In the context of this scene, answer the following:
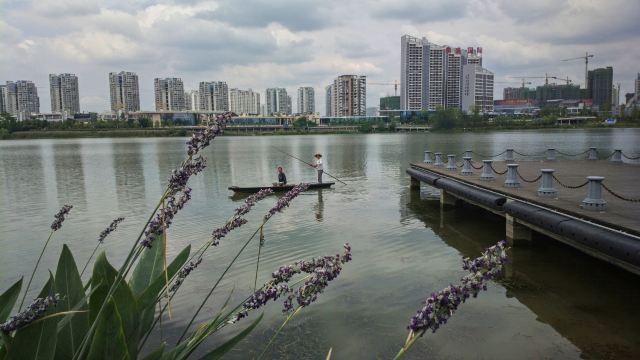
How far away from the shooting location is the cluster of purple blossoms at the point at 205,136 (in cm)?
231

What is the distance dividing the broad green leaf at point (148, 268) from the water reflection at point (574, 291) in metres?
5.72

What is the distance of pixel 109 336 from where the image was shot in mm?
2207

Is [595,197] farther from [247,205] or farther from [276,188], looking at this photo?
[276,188]

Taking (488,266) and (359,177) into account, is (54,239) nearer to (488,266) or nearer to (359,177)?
(488,266)

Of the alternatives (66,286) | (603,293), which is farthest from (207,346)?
(603,293)

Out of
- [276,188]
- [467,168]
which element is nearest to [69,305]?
[467,168]

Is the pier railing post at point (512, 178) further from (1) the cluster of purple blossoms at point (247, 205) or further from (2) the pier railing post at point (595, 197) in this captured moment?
(1) the cluster of purple blossoms at point (247, 205)

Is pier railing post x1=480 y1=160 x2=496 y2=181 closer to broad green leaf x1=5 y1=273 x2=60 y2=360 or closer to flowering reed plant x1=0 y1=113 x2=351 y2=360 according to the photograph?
flowering reed plant x1=0 y1=113 x2=351 y2=360

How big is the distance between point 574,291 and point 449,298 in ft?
26.3

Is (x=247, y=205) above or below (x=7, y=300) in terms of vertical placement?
above

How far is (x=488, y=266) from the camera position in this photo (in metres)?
1.99

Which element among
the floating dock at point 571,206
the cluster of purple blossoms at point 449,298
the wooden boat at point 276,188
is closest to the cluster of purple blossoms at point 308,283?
the cluster of purple blossoms at point 449,298

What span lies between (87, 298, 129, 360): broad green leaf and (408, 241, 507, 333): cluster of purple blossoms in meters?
1.27

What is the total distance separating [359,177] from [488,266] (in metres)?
25.8
